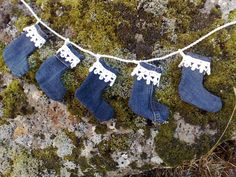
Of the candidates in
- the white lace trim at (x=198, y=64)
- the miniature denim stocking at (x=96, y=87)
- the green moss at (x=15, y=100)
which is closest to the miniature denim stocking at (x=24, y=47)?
the green moss at (x=15, y=100)

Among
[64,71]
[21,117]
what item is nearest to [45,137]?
[21,117]

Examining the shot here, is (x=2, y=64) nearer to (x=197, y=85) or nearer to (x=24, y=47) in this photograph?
(x=24, y=47)

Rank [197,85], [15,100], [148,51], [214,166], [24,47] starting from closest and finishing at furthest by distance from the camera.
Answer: [197,85], [148,51], [24,47], [15,100], [214,166]

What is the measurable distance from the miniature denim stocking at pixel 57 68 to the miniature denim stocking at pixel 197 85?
0.74 meters

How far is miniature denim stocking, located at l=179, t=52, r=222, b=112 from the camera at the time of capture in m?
3.31

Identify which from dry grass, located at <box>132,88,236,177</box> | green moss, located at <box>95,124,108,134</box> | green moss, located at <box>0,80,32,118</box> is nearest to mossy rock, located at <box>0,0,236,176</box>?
green moss, located at <box>95,124,108,134</box>

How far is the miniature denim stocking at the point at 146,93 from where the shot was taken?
336cm

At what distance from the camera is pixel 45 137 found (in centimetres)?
372

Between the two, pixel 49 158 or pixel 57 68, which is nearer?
pixel 57 68

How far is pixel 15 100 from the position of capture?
3.69 metres

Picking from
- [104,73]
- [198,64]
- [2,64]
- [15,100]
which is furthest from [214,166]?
[2,64]

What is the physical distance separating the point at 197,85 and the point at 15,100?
135 centimetres

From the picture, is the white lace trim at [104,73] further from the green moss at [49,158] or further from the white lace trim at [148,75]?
the green moss at [49,158]

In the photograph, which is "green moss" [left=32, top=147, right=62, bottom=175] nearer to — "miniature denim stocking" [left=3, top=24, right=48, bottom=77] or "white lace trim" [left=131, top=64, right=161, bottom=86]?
"miniature denim stocking" [left=3, top=24, right=48, bottom=77]
